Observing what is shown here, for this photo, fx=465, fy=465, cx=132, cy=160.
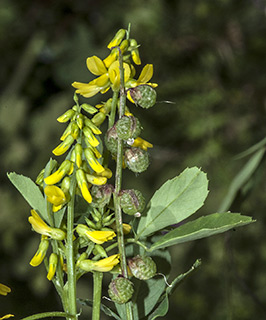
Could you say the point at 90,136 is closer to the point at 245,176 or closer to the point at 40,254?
the point at 40,254

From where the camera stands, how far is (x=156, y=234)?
0.31 meters

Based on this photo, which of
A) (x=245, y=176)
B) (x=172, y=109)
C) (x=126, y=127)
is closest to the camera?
(x=126, y=127)

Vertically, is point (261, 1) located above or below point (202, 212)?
above

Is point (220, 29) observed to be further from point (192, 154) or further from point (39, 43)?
point (39, 43)

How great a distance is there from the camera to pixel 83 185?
0.26 m

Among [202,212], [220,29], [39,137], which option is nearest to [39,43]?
[39,137]

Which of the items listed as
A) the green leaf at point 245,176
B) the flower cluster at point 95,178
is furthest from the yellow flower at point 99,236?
the green leaf at point 245,176

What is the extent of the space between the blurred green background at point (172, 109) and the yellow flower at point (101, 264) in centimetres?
74

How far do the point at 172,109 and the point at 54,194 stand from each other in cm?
84

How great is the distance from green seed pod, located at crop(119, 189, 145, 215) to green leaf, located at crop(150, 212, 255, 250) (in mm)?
27

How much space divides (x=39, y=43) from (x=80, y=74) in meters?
0.14

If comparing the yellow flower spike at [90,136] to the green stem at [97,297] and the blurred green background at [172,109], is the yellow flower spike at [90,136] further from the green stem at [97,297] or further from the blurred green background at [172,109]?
the blurred green background at [172,109]

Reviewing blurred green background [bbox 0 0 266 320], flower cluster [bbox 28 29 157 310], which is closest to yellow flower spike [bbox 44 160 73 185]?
flower cluster [bbox 28 29 157 310]

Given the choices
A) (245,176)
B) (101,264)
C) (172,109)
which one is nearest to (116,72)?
(101,264)
